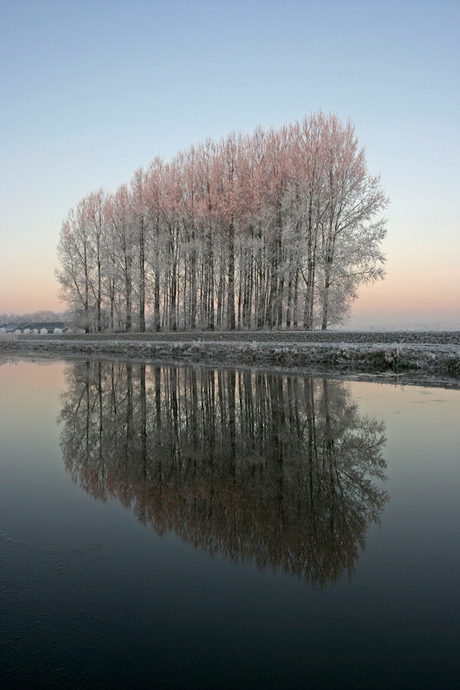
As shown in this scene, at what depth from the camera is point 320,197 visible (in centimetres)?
2498

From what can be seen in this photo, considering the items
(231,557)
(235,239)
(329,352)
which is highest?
(235,239)

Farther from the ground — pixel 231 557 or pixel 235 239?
pixel 235 239

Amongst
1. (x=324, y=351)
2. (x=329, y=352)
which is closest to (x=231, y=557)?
(x=329, y=352)

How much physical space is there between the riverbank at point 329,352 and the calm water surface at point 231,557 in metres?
8.33

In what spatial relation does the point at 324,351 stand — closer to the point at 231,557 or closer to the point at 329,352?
the point at 329,352

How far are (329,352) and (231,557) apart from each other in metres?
15.0

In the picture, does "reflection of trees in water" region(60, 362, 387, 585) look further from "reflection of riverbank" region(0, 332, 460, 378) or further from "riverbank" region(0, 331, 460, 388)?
"reflection of riverbank" region(0, 332, 460, 378)

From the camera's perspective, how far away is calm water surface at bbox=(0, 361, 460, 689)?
2053 mm

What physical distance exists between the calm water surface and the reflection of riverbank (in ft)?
29.0

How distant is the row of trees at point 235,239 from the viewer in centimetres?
2427

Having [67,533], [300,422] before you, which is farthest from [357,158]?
[67,533]

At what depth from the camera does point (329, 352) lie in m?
17.3

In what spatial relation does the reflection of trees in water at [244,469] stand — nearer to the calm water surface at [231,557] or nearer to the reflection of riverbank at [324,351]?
the calm water surface at [231,557]

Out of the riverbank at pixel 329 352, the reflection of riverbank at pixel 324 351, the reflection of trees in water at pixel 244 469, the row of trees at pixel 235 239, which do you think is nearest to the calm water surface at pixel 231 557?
the reflection of trees in water at pixel 244 469
